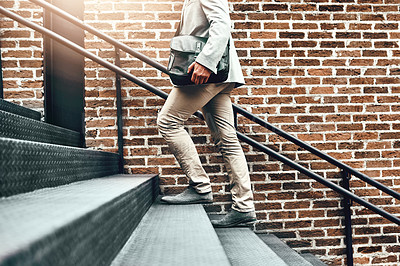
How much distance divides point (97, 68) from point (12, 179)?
1.71 meters

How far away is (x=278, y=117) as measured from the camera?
7.77 feet

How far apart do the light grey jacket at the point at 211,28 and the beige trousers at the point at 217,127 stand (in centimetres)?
15

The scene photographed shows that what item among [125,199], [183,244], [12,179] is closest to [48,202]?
[12,179]

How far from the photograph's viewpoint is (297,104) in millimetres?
2383

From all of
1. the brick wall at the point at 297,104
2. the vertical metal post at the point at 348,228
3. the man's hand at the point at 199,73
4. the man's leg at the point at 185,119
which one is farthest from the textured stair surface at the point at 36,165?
the vertical metal post at the point at 348,228

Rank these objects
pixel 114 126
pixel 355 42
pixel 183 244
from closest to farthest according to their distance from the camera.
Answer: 1. pixel 183 244
2. pixel 114 126
3. pixel 355 42

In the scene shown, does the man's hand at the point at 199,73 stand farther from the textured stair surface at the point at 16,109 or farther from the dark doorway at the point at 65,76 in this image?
the dark doorway at the point at 65,76

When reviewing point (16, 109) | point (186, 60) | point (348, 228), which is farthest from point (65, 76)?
point (348, 228)

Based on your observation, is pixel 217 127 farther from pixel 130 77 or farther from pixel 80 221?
pixel 80 221

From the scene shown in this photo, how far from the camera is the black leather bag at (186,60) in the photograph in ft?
4.98

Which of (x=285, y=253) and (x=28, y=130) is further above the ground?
(x=28, y=130)

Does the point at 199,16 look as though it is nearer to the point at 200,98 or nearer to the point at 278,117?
the point at 200,98

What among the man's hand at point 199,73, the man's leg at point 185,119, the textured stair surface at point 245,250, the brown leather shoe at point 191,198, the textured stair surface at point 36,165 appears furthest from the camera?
the brown leather shoe at point 191,198

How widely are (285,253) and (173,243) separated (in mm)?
1100
